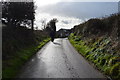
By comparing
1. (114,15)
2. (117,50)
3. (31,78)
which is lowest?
(31,78)

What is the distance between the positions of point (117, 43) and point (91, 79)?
5632 mm

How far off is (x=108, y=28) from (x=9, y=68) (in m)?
12.7

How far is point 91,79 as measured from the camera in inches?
416

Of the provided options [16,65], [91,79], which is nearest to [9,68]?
[16,65]

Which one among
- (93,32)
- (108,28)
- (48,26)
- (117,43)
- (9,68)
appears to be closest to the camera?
(9,68)

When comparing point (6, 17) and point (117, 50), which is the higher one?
point (6, 17)

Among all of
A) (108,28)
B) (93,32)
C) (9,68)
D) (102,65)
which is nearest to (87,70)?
(102,65)

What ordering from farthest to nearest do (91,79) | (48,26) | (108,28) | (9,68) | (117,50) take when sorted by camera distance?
1. (48,26)
2. (108,28)
3. (117,50)
4. (9,68)
5. (91,79)

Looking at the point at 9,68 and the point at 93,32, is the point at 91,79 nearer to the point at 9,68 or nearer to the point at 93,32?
the point at 9,68

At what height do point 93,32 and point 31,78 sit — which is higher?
point 93,32

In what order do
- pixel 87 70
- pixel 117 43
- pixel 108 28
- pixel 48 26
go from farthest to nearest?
1. pixel 48 26
2. pixel 108 28
3. pixel 117 43
4. pixel 87 70

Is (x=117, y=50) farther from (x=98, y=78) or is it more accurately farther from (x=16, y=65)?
(x=16, y=65)

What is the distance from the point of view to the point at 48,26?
98500mm

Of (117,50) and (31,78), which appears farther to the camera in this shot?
(117,50)
